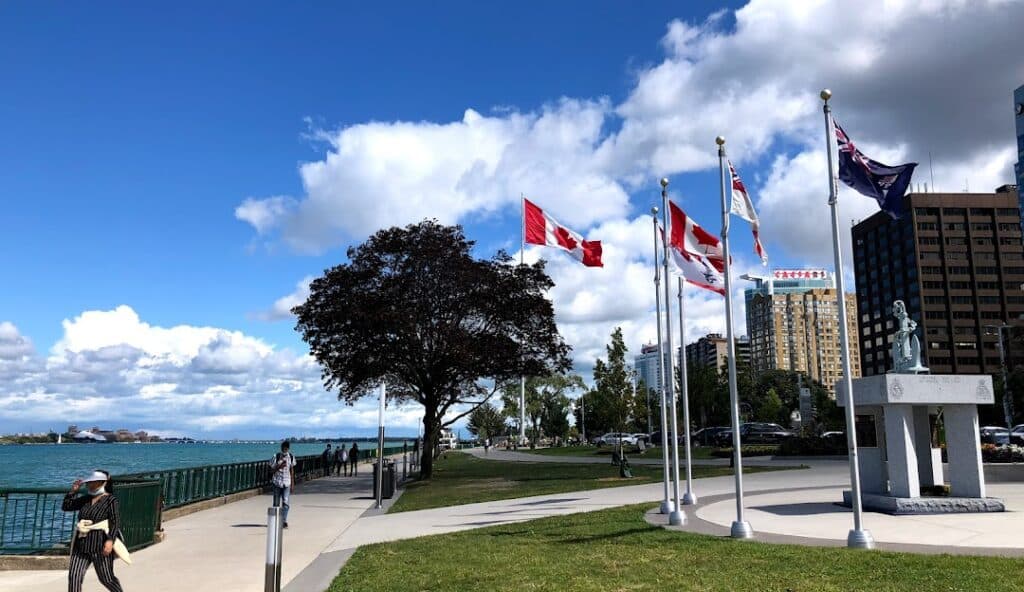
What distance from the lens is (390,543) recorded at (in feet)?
48.1

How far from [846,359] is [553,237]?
981cm

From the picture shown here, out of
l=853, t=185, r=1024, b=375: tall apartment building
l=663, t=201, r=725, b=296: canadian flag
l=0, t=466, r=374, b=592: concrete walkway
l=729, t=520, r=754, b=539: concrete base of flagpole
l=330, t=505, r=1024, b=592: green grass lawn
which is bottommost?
l=0, t=466, r=374, b=592: concrete walkway

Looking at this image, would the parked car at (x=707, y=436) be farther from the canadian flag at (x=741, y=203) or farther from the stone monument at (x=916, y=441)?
the canadian flag at (x=741, y=203)

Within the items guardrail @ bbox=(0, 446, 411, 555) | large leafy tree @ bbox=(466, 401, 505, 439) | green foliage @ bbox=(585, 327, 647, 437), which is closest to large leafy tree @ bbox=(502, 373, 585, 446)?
large leafy tree @ bbox=(466, 401, 505, 439)

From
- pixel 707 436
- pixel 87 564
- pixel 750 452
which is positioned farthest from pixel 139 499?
pixel 707 436

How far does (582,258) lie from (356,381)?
17.1 m

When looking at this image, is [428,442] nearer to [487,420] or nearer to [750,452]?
[750,452]

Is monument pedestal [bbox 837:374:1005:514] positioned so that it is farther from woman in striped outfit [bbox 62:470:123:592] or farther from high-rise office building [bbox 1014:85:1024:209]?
high-rise office building [bbox 1014:85:1024:209]

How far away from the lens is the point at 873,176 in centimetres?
A: 1322

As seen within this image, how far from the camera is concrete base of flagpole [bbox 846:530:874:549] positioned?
448 inches

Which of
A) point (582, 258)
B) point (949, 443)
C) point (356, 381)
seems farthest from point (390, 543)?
point (356, 381)

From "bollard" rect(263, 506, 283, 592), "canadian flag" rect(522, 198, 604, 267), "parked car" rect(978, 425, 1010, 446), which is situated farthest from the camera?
"parked car" rect(978, 425, 1010, 446)

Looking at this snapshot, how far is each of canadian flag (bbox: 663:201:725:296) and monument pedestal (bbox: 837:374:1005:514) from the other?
361 cm

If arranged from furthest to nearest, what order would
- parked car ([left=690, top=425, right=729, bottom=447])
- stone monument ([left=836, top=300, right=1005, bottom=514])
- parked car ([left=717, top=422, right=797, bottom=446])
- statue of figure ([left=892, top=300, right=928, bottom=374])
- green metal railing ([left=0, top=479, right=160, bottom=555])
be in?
parked car ([left=690, top=425, right=729, bottom=447]) < parked car ([left=717, top=422, right=797, bottom=446]) < statue of figure ([left=892, top=300, right=928, bottom=374]) < stone monument ([left=836, top=300, right=1005, bottom=514]) < green metal railing ([left=0, top=479, right=160, bottom=555])
